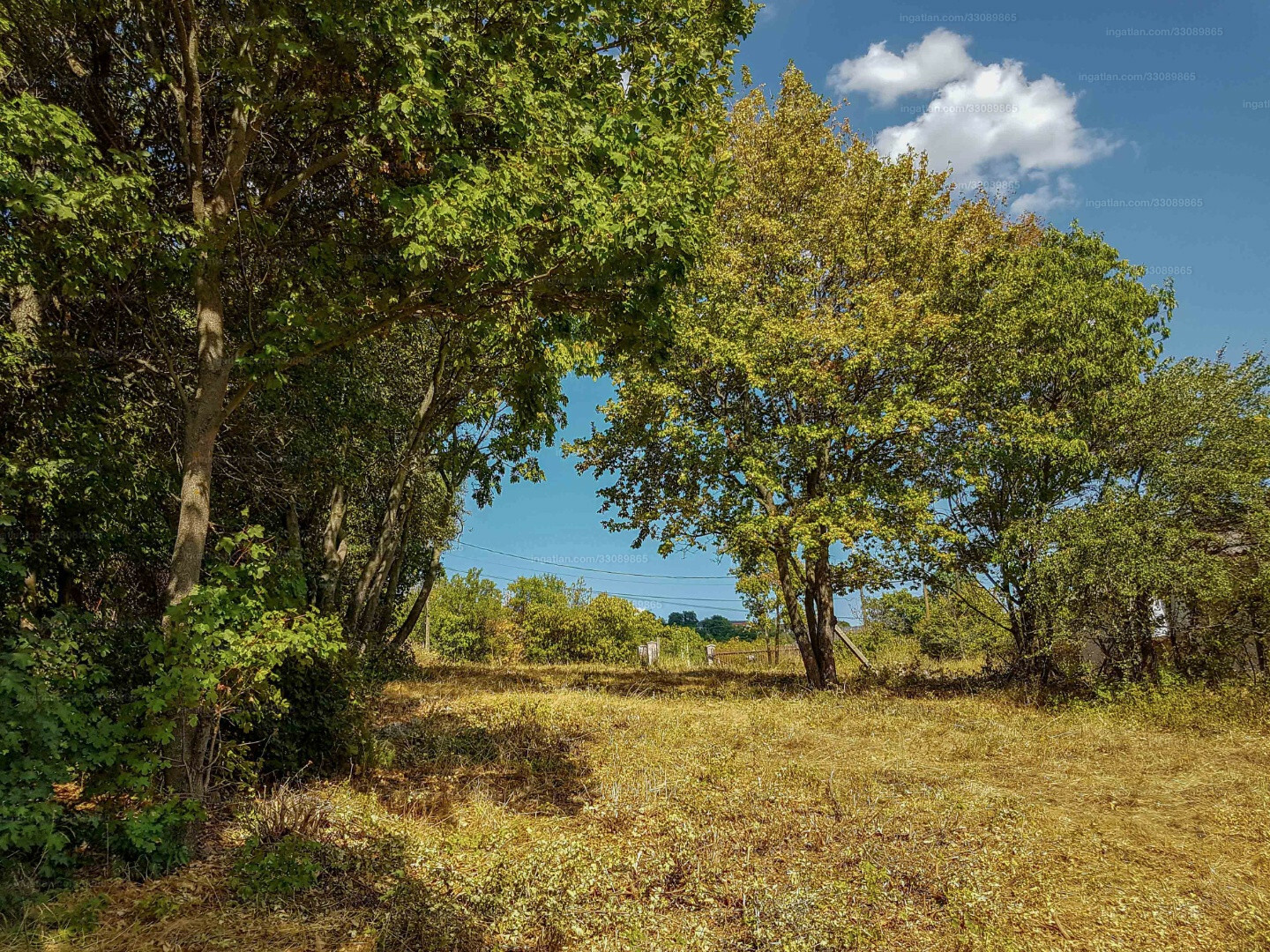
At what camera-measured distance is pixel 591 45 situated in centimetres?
668

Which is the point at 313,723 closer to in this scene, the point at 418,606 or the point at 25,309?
the point at 25,309

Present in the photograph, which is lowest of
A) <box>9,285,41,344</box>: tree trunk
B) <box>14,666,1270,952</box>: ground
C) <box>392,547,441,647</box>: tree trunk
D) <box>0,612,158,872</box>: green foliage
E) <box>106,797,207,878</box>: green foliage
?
<box>14,666,1270,952</box>: ground

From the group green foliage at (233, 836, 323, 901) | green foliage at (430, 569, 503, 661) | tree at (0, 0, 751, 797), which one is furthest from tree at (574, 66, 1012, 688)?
green foliage at (430, 569, 503, 661)

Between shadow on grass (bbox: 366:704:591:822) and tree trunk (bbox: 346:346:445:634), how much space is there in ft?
7.63

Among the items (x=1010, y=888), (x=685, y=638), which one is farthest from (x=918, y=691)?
(x=685, y=638)

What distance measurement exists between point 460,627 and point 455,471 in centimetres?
1773

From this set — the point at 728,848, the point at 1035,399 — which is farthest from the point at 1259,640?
the point at 728,848

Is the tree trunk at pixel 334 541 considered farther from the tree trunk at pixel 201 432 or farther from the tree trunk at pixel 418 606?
the tree trunk at pixel 201 432

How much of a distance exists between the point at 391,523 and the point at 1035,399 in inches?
605

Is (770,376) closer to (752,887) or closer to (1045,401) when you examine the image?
(1045,401)

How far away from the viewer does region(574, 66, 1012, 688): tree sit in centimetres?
1460

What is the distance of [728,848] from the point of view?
6566 mm

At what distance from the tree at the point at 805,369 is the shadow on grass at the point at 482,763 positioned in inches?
250

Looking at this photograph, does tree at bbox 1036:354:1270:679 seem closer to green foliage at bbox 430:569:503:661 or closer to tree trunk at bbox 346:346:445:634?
tree trunk at bbox 346:346:445:634
